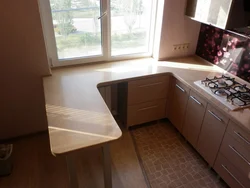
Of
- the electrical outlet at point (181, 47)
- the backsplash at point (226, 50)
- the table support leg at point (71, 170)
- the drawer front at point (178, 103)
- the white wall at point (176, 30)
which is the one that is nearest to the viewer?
the table support leg at point (71, 170)

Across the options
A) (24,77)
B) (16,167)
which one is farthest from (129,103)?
(16,167)

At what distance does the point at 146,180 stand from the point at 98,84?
1040 mm

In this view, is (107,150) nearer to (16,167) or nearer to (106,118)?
(106,118)

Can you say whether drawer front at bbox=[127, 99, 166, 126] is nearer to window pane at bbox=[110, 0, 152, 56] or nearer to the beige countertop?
the beige countertop

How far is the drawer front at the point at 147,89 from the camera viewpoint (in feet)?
8.09

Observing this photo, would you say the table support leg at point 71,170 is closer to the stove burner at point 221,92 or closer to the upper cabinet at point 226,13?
the stove burner at point 221,92

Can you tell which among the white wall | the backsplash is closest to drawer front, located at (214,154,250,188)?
the backsplash

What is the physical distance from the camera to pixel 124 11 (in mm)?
2549

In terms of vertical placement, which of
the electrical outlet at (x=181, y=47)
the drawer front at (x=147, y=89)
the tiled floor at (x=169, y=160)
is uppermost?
the electrical outlet at (x=181, y=47)

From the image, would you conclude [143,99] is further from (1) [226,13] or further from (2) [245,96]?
(1) [226,13]

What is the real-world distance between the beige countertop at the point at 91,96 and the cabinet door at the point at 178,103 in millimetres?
112

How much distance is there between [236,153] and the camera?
190 centimetres

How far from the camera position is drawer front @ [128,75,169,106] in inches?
97.0

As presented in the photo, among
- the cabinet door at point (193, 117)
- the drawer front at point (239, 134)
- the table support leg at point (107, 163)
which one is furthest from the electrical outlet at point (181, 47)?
the table support leg at point (107, 163)
